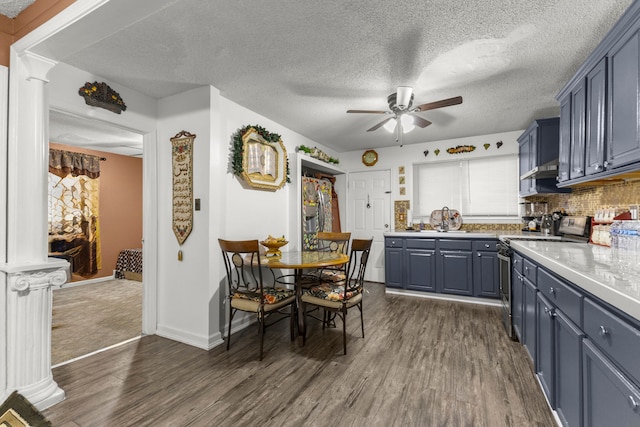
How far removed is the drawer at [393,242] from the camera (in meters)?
4.55

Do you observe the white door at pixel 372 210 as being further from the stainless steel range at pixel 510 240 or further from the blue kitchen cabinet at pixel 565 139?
the blue kitchen cabinet at pixel 565 139

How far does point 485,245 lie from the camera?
394 cm

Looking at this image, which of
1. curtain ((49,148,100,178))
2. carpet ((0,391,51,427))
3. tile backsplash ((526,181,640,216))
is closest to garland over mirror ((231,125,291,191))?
carpet ((0,391,51,427))

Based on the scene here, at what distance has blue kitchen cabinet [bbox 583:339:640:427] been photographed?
92 centimetres

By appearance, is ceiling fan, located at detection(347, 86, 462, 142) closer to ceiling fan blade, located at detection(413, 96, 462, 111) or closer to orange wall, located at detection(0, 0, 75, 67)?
ceiling fan blade, located at detection(413, 96, 462, 111)

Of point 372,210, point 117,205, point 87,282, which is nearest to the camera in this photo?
point 87,282

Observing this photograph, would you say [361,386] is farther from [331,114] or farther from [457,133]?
[457,133]

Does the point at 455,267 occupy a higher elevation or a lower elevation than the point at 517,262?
lower

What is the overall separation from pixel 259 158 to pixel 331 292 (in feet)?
5.59

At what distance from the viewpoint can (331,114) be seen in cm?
359

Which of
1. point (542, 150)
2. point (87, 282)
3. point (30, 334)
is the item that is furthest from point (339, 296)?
point (87, 282)

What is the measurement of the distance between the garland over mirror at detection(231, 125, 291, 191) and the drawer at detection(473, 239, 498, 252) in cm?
265

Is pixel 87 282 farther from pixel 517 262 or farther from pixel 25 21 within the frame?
pixel 517 262

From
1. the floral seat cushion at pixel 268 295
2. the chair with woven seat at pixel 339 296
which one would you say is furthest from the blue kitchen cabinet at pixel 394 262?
the floral seat cushion at pixel 268 295
